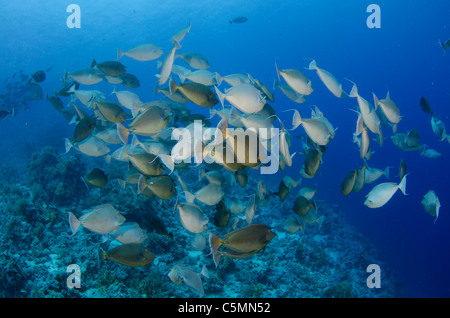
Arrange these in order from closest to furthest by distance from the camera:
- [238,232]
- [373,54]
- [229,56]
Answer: [238,232]
[373,54]
[229,56]

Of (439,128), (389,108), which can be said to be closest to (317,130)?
(389,108)

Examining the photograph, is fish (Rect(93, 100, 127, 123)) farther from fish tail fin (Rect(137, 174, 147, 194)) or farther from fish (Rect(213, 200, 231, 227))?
fish (Rect(213, 200, 231, 227))

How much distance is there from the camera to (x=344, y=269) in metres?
9.17

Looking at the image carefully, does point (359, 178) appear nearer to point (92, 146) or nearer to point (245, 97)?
point (245, 97)

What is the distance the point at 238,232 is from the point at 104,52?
86089mm

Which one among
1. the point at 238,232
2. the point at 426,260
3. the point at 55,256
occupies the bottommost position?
the point at 426,260

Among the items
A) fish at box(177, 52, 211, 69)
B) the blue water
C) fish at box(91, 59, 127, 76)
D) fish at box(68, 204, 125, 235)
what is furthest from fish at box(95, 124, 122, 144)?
the blue water

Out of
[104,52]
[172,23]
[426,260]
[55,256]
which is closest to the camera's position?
[55,256]

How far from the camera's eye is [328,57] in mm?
88750

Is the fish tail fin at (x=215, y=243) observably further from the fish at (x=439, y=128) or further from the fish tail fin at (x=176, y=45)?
the fish at (x=439, y=128)

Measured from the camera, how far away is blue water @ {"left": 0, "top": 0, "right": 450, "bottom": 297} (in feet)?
106

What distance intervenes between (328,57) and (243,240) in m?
102

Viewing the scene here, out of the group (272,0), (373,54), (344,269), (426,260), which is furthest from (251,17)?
(344,269)
